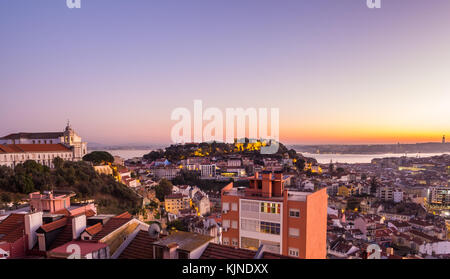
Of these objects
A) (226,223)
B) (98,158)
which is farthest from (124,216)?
(98,158)

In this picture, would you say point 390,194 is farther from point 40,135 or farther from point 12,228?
point 40,135

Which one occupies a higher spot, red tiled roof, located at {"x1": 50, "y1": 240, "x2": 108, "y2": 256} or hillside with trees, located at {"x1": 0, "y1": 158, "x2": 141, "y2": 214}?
red tiled roof, located at {"x1": 50, "y1": 240, "x2": 108, "y2": 256}

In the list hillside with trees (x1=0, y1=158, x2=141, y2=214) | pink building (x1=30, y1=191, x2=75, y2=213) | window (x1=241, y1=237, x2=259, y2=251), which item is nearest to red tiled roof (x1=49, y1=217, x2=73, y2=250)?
pink building (x1=30, y1=191, x2=75, y2=213)

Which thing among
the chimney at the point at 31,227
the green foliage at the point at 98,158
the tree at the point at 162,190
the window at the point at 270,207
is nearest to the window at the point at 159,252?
the chimney at the point at 31,227

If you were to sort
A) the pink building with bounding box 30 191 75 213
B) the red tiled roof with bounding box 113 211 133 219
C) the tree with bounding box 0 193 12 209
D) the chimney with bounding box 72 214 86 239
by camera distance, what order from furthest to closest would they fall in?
the tree with bounding box 0 193 12 209
the pink building with bounding box 30 191 75 213
the red tiled roof with bounding box 113 211 133 219
the chimney with bounding box 72 214 86 239

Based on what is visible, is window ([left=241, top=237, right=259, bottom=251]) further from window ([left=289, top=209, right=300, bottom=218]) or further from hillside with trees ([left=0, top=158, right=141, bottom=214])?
hillside with trees ([left=0, top=158, right=141, bottom=214])

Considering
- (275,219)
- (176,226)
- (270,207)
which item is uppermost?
(270,207)

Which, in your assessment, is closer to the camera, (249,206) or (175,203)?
(249,206)

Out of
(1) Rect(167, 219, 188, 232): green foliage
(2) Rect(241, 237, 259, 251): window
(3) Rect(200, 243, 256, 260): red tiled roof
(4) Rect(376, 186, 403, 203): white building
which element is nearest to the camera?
(3) Rect(200, 243, 256, 260): red tiled roof
